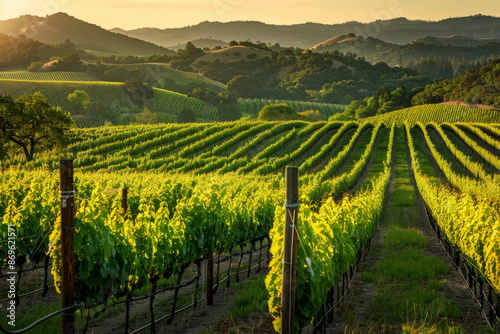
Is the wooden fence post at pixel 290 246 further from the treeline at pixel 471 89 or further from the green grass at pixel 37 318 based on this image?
the treeline at pixel 471 89

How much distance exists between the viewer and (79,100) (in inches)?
3900

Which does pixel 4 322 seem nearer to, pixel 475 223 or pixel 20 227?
pixel 20 227

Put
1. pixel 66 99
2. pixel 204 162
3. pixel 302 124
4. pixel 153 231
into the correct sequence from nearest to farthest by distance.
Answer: pixel 153 231, pixel 204 162, pixel 302 124, pixel 66 99

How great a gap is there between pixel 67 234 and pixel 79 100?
101m

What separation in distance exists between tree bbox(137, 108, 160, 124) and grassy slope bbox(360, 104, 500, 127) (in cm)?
4946

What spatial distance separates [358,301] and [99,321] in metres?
5.84

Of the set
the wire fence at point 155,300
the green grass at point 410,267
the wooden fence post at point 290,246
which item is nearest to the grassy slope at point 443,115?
the green grass at point 410,267

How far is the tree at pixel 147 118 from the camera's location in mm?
97825

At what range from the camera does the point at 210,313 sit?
10.2 meters

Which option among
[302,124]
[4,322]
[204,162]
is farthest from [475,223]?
[302,124]

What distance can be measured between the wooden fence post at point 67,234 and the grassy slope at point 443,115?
82.0 m

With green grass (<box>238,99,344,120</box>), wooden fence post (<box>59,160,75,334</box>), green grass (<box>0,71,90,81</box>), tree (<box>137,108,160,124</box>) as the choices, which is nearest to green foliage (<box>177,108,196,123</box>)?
tree (<box>137,108,160,124</box>)

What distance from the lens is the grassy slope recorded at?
277ft

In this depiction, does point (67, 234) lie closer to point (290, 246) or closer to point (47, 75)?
point (290, 246)
